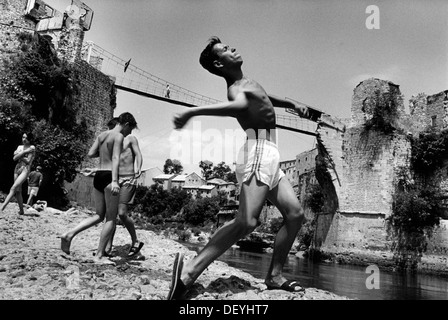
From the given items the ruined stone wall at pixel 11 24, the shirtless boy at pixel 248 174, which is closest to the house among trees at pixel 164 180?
the ruined stone wall at pixel 11 24

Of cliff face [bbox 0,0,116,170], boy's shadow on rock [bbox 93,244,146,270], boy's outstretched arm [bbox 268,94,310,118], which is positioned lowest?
boy's shadow on rock [bbox 93,244,146,270]

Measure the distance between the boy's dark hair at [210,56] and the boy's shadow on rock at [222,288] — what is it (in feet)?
5.99

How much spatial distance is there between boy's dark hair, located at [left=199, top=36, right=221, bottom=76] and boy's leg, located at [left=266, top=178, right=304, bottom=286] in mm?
1150

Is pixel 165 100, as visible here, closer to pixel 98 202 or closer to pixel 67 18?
pixel 67 18

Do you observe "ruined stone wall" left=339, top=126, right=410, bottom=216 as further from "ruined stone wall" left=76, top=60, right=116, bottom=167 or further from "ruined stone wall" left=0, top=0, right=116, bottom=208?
"ruined stone wall" left=76, top=60, right=116, bottom=167

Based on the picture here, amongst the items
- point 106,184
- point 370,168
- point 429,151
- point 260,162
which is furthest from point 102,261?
point 429,151

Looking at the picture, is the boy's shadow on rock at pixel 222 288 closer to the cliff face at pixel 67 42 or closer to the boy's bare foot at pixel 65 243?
the boy's bare foot at pixel 65 243

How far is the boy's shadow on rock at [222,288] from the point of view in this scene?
9.57ft

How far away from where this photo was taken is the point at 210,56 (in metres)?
3.18

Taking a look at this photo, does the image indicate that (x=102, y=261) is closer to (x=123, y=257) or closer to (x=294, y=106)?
(x=123, y=257)

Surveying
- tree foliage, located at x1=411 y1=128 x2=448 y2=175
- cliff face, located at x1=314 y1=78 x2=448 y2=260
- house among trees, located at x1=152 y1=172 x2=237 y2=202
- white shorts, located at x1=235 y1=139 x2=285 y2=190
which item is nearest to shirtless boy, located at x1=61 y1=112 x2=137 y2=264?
white shorts, located at x1=235 y1=139 x2=285 y2=190

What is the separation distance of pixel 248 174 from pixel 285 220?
0.54 metres

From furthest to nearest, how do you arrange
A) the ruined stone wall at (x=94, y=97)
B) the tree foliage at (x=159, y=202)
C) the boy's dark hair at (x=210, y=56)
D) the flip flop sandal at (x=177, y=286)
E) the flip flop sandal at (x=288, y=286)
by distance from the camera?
the tree foliage at (x=159, y=202), the ruined stone wall at (x=94, y=97), the boy's dark hair at (x=210, y=56), the flip flop sandal at (x=288, y=286), the flip flop sandal at (x=177, y=286)

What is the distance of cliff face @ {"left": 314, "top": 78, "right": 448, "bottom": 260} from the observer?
19.0 m
